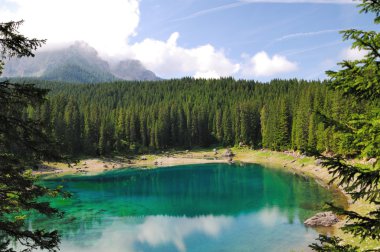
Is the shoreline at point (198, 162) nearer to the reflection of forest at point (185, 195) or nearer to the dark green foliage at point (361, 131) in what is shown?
the reflection of forest at point (185, 195)

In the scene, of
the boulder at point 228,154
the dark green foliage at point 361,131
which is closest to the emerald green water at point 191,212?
the dark green foliage at point 361,131

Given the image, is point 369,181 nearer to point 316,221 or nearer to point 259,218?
point 316,221

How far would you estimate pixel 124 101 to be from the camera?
199 metres

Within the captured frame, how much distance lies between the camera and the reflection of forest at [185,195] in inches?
1993

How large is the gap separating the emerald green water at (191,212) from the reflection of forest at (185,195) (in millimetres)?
146

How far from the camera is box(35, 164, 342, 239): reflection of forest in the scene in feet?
166

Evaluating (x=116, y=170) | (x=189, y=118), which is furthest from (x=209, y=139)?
(x=116, y=170)

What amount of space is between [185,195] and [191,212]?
14.1 meters

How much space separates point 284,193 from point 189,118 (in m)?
87.4

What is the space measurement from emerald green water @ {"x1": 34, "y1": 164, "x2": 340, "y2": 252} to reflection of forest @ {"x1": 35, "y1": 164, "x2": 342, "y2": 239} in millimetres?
146

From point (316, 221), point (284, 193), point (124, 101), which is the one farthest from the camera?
point (124, 101)

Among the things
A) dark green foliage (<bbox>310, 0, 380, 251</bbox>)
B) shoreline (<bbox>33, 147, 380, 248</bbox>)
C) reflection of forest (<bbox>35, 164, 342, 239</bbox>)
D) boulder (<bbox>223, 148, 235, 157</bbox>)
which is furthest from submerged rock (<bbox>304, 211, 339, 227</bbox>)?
boulder (<bbox>223, 148, 235, 157</bbox>)

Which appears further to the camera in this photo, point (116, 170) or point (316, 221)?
point (116, 170)

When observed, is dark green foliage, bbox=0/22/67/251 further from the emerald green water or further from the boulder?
the boulder
